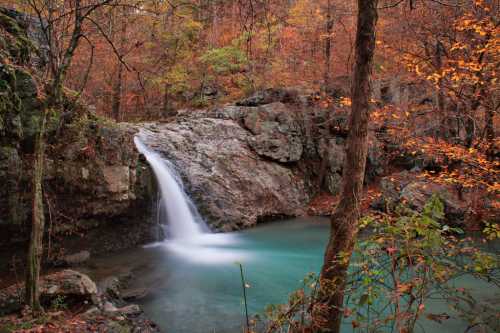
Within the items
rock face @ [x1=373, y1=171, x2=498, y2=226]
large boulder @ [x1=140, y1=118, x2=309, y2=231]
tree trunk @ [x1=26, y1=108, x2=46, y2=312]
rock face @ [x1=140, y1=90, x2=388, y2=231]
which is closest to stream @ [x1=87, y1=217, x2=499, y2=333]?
large boulder @ [x1=140, y1=118, x2=309, y2=231]

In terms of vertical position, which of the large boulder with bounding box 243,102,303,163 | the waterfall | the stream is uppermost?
the large boulder with bounding box 243,102,303,163

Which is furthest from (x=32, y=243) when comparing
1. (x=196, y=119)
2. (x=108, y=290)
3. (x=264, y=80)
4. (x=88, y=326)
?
(x=264, y=80)

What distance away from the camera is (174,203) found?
35.1ft

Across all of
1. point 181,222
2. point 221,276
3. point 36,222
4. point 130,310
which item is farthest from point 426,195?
point 36,222

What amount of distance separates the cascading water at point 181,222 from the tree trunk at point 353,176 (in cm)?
579

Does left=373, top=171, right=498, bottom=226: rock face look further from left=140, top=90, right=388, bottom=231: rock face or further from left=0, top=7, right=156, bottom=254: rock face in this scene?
left=0, top=7, right=156, bottom=254: rock face

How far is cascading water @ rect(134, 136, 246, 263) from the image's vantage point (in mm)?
9469

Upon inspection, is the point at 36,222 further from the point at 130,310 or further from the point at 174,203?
the point at 174,203

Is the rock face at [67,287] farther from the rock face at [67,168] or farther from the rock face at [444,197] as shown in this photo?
the rock face at [444,197]

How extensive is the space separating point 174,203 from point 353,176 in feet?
26.1

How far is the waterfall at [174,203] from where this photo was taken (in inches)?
411

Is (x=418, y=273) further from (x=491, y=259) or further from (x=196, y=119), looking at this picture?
(x=196, y=119)

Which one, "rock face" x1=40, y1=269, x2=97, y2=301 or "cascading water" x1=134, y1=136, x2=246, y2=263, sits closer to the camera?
"rock face" x1=40, y1=269, x2=97, y2=301

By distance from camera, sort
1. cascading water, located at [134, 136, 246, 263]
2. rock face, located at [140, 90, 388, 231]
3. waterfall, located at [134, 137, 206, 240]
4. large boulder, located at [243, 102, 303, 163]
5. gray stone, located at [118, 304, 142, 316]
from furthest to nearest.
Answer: large boulder, located at [243, 102, 303, 163] < rock face, located at [140, 90, 388, 231] < waterfall, located at [134, 137, 206, 240] < cascading water, located at [134, 136, 246, 263] < gray stone, located at [118, 304, 142, 316]
